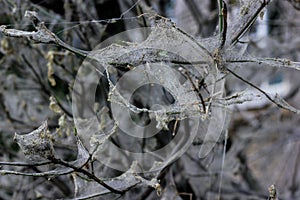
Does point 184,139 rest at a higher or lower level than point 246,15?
lower

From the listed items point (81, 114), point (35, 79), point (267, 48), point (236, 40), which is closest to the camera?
point (236, 40)

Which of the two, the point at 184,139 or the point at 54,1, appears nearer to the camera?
the point at 184,139

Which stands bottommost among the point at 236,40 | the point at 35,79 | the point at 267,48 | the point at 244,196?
the point at 244,196

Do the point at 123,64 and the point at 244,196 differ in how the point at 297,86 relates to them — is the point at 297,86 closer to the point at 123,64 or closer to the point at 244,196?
the point at 244,196

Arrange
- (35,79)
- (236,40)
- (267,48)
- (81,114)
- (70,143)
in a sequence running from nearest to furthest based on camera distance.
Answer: (236,40) → (70,143) → (81,114) → (35,79) → (267,48)

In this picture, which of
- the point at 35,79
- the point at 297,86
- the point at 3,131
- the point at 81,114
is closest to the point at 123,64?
the point at 81,114

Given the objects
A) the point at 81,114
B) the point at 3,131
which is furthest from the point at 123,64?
the point at 3,131
